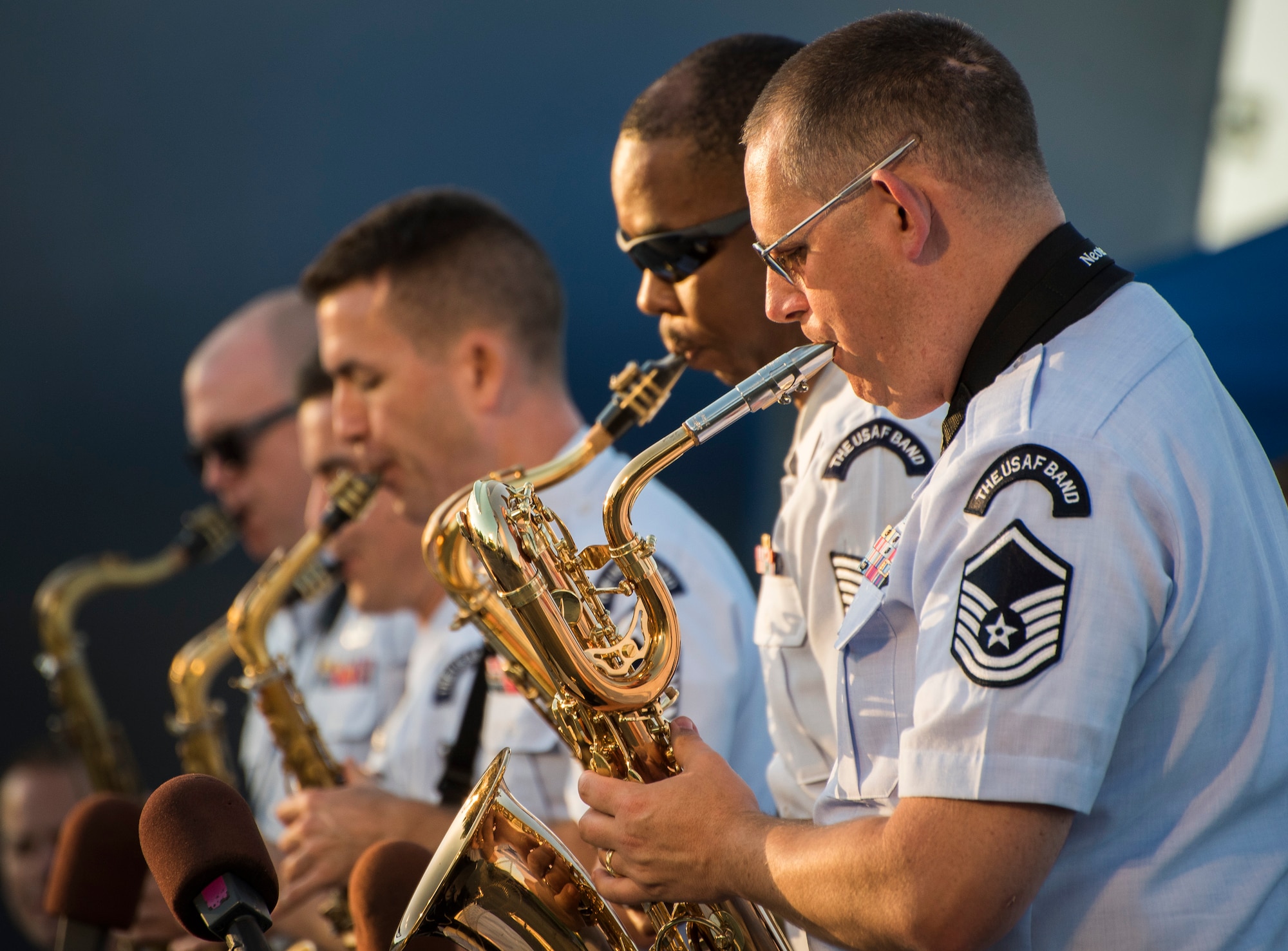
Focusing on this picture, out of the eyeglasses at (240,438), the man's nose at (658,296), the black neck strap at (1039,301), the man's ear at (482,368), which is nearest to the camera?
the black neck strap at (1039,301)

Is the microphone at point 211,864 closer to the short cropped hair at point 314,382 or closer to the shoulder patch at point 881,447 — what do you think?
the shoulder patch at point 881,447

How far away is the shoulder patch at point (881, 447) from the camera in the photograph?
7.49 ft

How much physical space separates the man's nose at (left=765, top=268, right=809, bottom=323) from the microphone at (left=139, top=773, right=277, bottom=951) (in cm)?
118

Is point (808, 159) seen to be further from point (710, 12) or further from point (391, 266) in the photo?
point (710, 12)

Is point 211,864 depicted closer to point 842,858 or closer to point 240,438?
point 842,858

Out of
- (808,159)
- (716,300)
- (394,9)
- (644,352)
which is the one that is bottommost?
(644,352)

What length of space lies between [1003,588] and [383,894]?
1432mm

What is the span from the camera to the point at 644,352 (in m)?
7.05

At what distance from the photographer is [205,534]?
19.3 ft

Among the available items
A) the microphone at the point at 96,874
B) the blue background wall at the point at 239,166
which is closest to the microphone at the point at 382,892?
the microphone at the point at 96,874

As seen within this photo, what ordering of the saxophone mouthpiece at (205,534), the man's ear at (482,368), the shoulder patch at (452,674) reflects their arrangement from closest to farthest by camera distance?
the shoulder patch at (452,674) → the man's ear at (482,368) → the saxophone mouthpiece at (205,534)

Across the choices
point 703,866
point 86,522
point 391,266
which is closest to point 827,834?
point 703,866

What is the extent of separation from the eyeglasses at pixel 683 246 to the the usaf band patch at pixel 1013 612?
139cm

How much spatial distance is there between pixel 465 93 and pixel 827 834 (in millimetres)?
6270
